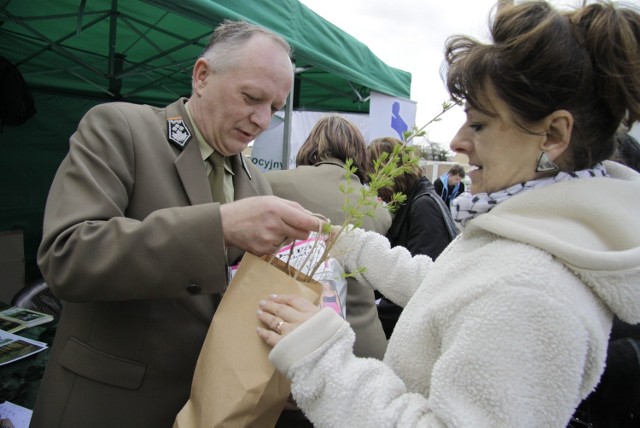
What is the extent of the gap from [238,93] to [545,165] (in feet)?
2.78

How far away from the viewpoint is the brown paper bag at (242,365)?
2.61 feet

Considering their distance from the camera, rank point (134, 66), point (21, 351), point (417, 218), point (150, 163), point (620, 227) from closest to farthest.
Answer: point (620, 227) → point (150, 163) → point (21, 351) → point (417, 218) → point (134, 66)

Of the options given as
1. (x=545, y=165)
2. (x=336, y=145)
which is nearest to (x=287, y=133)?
(x=336, y=145)

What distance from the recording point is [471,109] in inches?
35.5

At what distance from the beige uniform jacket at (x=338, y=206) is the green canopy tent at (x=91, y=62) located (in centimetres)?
134

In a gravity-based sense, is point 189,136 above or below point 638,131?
below

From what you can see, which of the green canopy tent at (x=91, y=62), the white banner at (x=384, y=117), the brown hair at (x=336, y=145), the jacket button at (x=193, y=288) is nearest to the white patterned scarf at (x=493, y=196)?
the jacket button at (x=193, y=288)

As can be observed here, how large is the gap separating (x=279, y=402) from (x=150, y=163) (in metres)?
0.66

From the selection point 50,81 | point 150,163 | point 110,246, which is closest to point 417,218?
point 150,163

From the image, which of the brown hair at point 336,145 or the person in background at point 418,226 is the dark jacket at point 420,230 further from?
the brown hair at point 336,145

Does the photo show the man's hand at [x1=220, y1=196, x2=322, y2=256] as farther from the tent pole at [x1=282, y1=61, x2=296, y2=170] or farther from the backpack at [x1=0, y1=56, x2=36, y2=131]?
the backpack at [x1=0, y1=56, x2=36, y2=131]

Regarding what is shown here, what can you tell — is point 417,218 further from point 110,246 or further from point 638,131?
point 110,246

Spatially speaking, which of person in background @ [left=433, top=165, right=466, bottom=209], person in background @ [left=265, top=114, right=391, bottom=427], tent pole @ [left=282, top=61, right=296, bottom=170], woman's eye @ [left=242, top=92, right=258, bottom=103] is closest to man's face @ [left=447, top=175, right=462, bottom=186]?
person in background @ [left=433, top=165, right=466, bottom=209]

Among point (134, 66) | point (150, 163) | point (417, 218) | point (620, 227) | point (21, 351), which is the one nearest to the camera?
point (620, 227)
